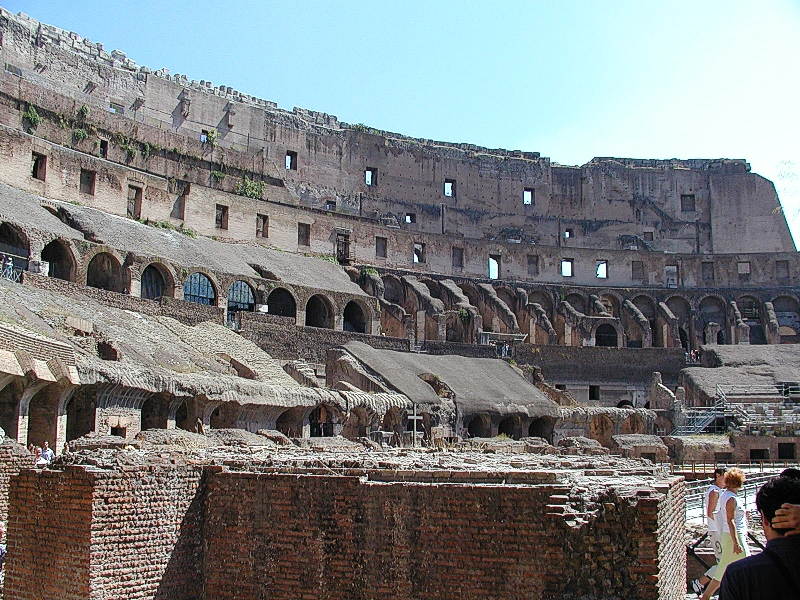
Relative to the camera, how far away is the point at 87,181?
131 feet

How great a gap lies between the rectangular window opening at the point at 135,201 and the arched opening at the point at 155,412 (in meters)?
21.9

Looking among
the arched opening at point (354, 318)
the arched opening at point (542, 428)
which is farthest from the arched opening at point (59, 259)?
the arched opening at point (542, 428)

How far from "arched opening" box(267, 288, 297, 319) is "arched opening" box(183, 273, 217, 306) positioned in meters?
4.67

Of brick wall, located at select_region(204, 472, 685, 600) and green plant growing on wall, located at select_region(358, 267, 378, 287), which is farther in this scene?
green plant growing on wall, located at select_region(358, 267, 378, 287)

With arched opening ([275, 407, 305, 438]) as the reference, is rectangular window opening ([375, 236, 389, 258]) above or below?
above

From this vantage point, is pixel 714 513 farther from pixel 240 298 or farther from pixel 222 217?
pixel 222 217

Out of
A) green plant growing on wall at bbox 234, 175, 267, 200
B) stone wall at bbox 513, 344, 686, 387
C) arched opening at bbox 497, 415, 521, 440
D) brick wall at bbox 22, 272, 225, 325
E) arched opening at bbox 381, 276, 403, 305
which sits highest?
green plant growing on wall at bbox 234, 175, 267, 200

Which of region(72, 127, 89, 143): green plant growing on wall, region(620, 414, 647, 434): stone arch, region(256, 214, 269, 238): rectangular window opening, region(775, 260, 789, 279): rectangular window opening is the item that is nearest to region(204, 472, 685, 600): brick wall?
region(620, 414, 647, 434): stone arch

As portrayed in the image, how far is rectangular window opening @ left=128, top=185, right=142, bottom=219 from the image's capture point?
42062 mm

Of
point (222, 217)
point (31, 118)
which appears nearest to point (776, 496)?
point (31, 118)

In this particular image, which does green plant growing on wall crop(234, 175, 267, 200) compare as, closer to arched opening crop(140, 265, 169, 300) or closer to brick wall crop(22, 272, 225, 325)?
arched opening crop(140, 265, 169, 300)

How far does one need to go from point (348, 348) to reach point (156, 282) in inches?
347

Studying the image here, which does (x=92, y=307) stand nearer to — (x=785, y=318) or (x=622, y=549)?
(x=622, y=549)

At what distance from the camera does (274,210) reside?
4859 cm
